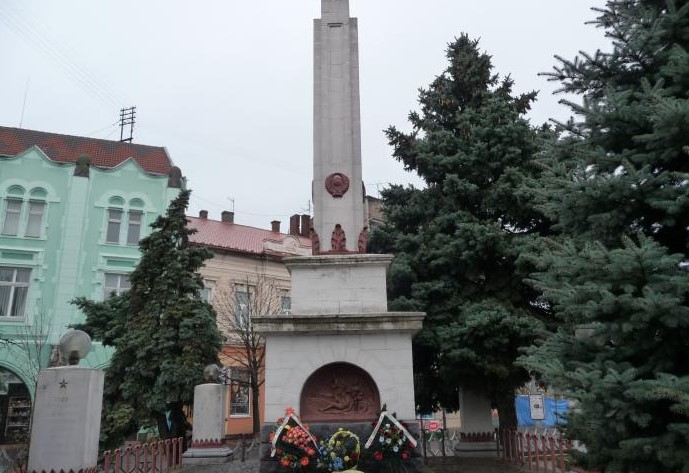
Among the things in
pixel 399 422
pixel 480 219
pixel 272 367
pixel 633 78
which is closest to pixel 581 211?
pixel 633 78

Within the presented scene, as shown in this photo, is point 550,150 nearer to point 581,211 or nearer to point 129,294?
point 581,211

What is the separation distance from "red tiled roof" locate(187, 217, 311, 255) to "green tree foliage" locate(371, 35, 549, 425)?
17.3 meters

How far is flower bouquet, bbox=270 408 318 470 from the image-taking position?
359 inches

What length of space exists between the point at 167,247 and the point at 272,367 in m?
9.09

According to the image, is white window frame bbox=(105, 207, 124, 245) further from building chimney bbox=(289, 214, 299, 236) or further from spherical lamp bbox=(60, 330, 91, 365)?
spherical lamp bbox=(60, 330, 91, 365)

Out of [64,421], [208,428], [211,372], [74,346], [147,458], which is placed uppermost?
[74,346]

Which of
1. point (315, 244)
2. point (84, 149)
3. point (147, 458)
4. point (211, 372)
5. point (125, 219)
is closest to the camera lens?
point (315, 244)

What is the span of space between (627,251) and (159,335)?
1418 centimetres

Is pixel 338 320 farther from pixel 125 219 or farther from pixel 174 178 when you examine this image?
pixel 174 178

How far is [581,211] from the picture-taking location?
6414 millimetres

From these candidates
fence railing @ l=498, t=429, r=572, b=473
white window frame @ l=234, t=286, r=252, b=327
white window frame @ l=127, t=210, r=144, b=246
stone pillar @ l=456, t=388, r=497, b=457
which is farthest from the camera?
white window frame @ l=234, t=286, r=252, b=327

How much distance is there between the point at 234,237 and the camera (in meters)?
34.1

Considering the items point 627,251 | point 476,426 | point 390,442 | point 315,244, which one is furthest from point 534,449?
point 627,251

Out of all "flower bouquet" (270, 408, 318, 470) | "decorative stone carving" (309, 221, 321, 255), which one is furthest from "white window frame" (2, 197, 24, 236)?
"flower bouquet" (270, 408, 318, 470)
